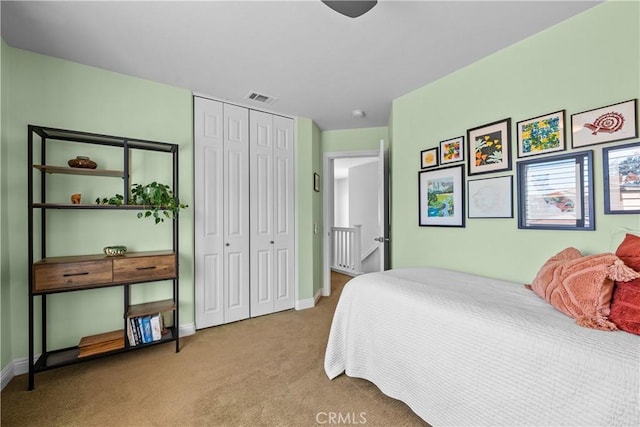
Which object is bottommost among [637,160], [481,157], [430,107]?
[637,160]

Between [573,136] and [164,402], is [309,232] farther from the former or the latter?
[573,136]

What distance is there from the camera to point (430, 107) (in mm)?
2471

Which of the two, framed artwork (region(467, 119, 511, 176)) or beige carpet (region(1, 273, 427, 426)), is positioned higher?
framed artwork (region(467, 119, 511, 176))

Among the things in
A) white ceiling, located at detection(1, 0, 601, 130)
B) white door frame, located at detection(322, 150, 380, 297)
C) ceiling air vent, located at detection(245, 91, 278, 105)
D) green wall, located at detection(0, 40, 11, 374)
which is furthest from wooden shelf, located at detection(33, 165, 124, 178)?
white door frame, located at detection(322, 150, 380, 297)

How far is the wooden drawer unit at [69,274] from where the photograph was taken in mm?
1749

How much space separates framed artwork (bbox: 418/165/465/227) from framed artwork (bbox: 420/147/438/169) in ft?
0.20

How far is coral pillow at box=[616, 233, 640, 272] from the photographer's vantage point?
111cm

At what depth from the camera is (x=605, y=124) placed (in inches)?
58.7

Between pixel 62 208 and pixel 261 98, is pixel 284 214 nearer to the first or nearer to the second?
pixel 261 98

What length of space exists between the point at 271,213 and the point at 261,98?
1.28 meters

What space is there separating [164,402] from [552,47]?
3399 millimetres

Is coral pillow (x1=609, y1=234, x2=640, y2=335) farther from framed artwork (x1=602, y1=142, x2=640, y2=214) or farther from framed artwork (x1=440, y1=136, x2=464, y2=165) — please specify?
framed artwork (x1=440, y1=136, x2=464, y2=165)

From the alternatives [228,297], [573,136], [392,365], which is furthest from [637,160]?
[228,297]

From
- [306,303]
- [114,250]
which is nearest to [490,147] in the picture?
[306,303]
